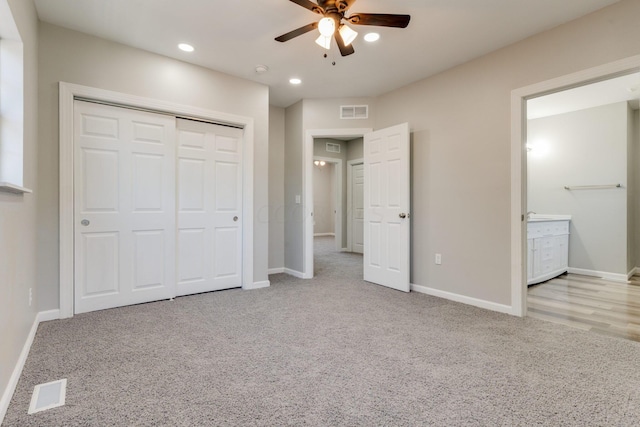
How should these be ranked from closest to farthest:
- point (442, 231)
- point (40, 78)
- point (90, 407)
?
point (90, 407)
point (40, 78)
point (442, 231)

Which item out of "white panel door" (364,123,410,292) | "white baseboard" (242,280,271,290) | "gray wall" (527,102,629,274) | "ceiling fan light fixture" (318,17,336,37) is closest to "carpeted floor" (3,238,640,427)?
"white baseboard" (242,280,271,290)

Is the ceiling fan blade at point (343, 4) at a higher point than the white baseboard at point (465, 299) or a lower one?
higher

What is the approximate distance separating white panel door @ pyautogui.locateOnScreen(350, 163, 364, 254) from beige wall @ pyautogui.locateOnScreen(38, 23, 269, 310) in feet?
13.1

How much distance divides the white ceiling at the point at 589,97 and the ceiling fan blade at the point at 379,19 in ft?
8.69

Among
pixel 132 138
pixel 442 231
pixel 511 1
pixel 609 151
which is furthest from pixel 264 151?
pixel 609 151

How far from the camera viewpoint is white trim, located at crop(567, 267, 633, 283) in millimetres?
4391

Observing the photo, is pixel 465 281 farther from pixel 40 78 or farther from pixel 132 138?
pixel 40 78

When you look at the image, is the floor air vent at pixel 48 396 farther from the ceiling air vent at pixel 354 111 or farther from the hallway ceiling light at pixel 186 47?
the ceiling air vent at pixel 354 111

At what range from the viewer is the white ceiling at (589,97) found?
3.81 meters

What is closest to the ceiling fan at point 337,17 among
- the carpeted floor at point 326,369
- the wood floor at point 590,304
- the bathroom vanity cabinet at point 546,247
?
the carpeted floor at point 326,369

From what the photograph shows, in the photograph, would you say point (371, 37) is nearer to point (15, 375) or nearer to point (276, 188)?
point (276, 188)

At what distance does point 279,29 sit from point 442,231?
2.73 m

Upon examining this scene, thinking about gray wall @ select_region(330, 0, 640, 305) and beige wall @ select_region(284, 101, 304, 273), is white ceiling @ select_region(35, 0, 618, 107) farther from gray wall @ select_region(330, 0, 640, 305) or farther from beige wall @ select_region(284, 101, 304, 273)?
beige wall @ select_region(284, 101, 304, 273)

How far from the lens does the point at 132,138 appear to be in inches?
121
